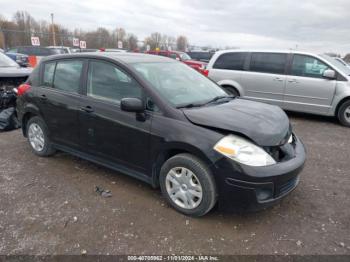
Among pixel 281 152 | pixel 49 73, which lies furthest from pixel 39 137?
pixel 281 152

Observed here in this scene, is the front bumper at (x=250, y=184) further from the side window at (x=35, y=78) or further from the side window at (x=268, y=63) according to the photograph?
the side window at (x=268, y=63)

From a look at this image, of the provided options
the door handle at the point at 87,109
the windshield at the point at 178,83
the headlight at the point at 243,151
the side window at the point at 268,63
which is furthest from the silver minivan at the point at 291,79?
the headlight at the point at 243,151

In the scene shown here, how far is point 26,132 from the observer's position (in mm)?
4699

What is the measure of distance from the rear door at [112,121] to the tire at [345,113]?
569 centimetres

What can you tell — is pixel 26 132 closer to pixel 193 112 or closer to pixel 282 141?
pixel 193 112

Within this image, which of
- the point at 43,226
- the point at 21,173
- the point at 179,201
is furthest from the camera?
the point at 21,173

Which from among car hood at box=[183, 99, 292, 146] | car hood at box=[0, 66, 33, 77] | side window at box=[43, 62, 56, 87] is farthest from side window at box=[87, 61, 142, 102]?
car hood at box=[0, 66, 33, 77]

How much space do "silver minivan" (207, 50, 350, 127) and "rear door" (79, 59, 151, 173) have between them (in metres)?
4.41

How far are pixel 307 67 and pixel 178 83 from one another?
4847mm

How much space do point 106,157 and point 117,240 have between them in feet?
3.90

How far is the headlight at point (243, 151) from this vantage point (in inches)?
102

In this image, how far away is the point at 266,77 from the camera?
7363 mm

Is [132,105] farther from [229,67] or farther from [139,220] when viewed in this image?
[229,67]

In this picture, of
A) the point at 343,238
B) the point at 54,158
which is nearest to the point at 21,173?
the point at 54,158
